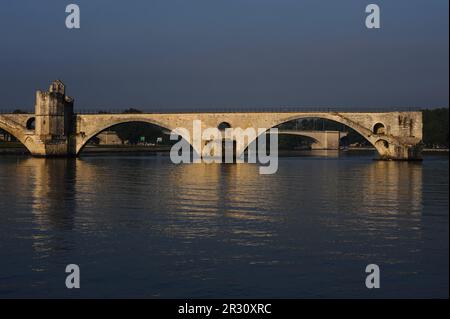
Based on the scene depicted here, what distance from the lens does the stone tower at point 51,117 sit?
7925 cm

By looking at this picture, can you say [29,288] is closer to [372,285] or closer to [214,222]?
[372,285]

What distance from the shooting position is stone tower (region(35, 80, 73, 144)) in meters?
79.2

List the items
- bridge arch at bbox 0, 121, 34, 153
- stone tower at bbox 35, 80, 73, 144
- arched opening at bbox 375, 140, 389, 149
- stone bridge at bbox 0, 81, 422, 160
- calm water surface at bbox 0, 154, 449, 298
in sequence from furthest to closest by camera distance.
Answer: bridge arch at bbox 0, 121, 34, 153, stone tower at bbox 35, 80, 73, 144, arched opening at bbox 375, 140, 389, 149, stone bridge at bbox 0, 81, 422, 160, calm water surface at bbox 0, 154, 449, 298

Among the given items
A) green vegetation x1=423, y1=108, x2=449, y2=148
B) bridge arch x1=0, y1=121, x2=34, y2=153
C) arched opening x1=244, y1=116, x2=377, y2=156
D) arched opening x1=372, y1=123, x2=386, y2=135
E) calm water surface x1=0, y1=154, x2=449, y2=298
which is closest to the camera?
calm water surface x1=0, y1=154, x2=449, y2=298

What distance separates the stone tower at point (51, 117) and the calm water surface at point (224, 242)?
45.0 meters

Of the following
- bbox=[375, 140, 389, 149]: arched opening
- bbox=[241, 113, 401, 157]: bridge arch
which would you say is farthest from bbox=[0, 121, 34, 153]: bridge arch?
bbox=[375, 140, 389, 149]: arched opening

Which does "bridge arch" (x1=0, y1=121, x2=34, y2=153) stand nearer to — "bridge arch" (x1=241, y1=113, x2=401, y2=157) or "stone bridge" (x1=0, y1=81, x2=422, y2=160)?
"stone bridge" (x1=0, y1=81, x2=422, y2=160)

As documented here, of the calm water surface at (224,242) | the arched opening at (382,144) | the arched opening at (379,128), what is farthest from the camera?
the arched opening at (379,128)

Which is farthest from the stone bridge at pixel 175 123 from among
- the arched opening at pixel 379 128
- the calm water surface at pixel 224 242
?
the calm water surface at pixel 224 242

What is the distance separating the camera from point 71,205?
28469mm

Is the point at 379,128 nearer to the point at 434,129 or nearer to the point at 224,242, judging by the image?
the point at 434,129

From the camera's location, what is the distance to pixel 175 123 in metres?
78.1

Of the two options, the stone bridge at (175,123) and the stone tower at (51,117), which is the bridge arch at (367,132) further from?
the stone tower at (51,117)

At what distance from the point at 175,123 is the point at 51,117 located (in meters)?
15.0
